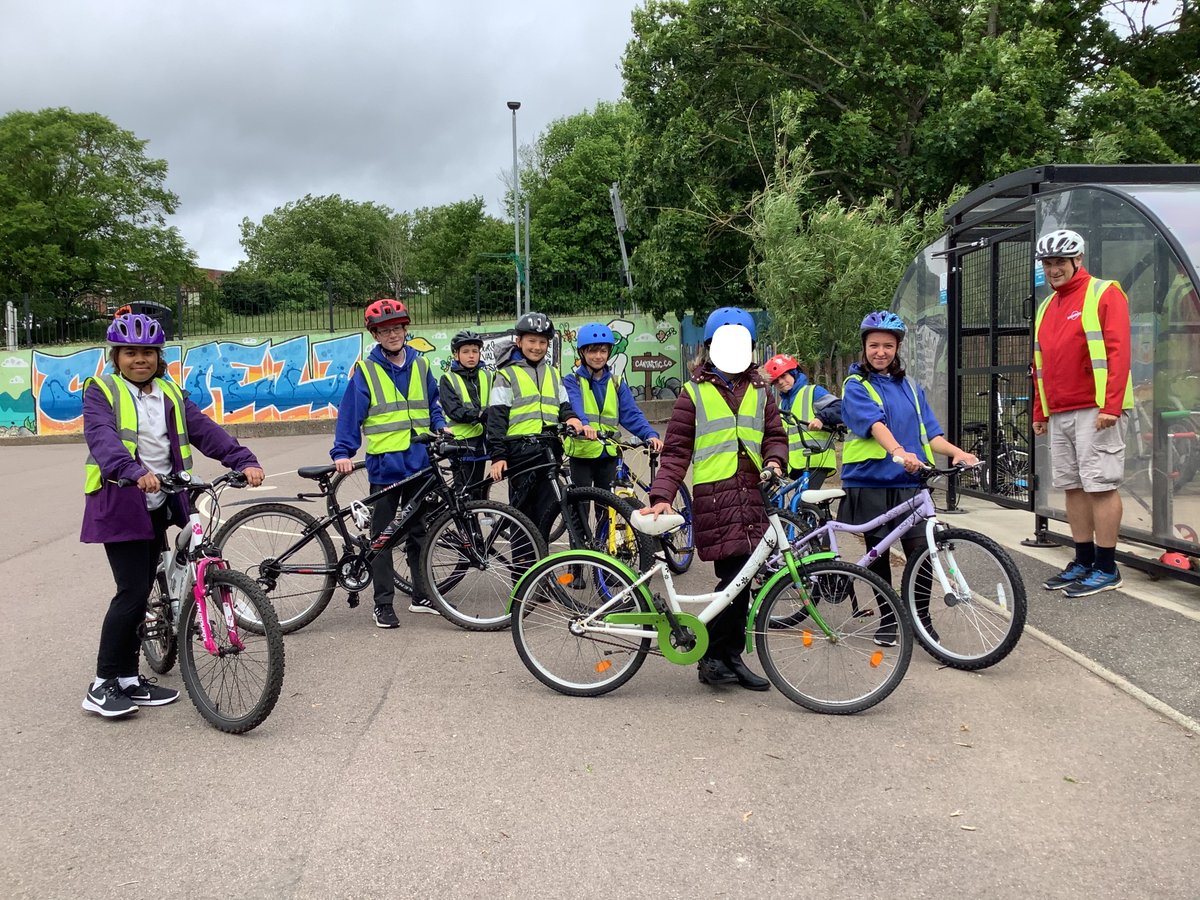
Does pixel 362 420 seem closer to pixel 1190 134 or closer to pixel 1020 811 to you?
pixel 1020 811

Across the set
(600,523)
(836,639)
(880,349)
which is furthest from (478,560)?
(880,349)

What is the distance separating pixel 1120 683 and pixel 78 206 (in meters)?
48.1

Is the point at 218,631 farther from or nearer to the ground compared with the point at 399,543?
nearer to the ground

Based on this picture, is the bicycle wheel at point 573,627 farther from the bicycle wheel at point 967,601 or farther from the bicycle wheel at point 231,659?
the bicycle wheel at point 967,601

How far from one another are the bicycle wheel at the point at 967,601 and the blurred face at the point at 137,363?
3807 millimetres

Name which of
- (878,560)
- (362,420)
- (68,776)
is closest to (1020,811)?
(878,560)

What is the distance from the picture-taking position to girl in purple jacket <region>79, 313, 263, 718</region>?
4387 millimetres

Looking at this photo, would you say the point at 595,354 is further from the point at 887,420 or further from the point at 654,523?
the point at 654,523

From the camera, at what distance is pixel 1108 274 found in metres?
6.80

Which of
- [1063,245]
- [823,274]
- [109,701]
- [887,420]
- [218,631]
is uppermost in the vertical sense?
[823,274]

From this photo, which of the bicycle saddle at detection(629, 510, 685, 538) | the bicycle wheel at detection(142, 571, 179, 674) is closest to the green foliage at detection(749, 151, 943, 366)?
the bicycle saddle at detection(629, 510, 685, 538)

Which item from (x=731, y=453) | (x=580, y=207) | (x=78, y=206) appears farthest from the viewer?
(x=580, y=207)

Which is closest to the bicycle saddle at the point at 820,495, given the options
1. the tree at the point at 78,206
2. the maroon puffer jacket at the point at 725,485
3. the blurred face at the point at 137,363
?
the maroon puffer jacket at the point at 725,485

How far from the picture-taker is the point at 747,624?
4.49m
